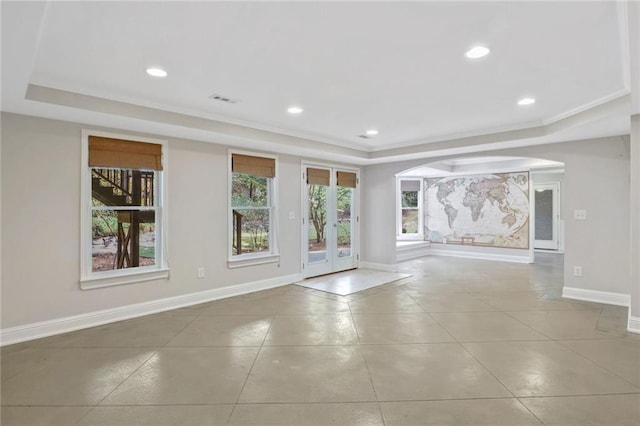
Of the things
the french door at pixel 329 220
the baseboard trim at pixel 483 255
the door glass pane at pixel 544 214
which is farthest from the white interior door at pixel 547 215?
the french door at pixel 329 220

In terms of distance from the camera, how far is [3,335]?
325cm

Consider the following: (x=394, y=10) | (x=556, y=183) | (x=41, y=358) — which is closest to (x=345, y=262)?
(x=41, y=358)

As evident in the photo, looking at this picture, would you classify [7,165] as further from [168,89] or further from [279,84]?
[279,84]

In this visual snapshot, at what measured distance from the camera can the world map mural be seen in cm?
842

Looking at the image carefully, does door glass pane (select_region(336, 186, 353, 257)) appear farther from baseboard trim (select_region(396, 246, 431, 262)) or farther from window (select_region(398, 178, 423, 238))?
window (select_region(398, 178, 423, 238))

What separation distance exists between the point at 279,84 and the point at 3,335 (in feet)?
11.8

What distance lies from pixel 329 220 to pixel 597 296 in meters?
4.33

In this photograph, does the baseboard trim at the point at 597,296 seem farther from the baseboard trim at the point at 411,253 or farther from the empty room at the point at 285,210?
the baseboard trim at the point at 411,253

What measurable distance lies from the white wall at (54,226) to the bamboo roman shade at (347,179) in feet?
10.0

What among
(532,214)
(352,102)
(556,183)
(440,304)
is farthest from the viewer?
(556,183)

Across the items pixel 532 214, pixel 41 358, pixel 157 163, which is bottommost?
Result: pixel 41 358

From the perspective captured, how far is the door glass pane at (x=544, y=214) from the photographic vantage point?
9938 millimetres

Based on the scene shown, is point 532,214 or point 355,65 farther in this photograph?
point 532,214

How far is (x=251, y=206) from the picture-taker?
5430 mm
